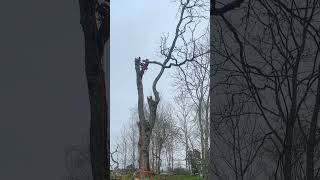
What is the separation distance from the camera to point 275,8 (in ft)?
8.16

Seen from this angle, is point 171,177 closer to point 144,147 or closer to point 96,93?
point 144,147

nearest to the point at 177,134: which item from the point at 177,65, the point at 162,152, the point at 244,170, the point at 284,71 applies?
the point at 162,152

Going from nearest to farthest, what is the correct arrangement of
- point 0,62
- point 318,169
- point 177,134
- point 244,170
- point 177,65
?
point 0,62, point 318,169, point 244,170, point 177,65, point 177,134

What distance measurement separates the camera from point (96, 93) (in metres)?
1.98

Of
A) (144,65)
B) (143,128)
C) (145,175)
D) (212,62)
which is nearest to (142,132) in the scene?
(143,128)

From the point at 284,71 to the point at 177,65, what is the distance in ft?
2.30

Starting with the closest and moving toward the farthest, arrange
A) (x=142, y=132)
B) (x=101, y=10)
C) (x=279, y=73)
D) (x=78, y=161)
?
(x=78, y=161) → (x=101, y=10) → (x=279, y=73) → (x=142, y=132)

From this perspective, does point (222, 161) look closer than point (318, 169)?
No

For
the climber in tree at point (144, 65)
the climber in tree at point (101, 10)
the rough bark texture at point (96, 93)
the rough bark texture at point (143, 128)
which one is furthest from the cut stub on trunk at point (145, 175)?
the climber in tree at point (101, 10)

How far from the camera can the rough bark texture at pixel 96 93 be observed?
196 cm

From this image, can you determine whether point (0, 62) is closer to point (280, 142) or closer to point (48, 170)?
point (48, 170)

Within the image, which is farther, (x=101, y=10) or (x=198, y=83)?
(x=198, y=83)

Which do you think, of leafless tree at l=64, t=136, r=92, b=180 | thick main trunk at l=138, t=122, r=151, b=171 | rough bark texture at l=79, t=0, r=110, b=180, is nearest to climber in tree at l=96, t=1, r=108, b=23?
rough bark texture at l=79, t=0, r=110, b=180

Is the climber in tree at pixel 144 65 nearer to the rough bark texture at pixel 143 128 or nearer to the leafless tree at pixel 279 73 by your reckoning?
the rough bark texture at pixel 143 128
